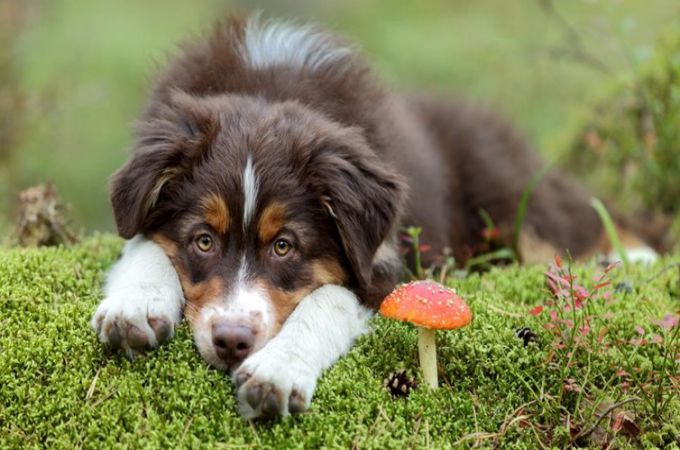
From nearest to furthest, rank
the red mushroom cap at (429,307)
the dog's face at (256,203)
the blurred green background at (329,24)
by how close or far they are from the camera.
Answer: the red mushroom cap at (429,307)
the dog's face at (256,203)
the blurred green background at (329,24)

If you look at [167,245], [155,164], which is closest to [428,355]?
[167,245]

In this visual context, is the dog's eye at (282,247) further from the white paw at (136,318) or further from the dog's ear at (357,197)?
the white paw at (136,318)

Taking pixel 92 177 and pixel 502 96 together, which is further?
pixel 502 96

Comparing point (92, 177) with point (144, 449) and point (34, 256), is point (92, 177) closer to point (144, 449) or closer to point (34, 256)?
point (34, 256)

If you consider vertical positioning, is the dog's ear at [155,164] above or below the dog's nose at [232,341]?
above

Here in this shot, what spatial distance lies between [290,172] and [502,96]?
10.7 meters

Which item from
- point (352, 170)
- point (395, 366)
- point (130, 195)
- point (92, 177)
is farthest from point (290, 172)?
point (92, 177)

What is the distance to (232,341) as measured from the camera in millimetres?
3932

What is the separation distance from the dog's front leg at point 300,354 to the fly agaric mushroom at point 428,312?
377mm

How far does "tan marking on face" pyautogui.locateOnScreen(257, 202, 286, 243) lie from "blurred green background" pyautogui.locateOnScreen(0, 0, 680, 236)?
2.03 metres

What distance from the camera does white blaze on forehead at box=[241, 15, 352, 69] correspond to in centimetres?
557

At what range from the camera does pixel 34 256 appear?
4.73 m

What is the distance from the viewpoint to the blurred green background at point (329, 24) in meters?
9.28

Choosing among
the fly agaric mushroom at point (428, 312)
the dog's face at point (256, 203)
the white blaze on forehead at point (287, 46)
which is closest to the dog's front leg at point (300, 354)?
the dog's face at point (256, 203)
